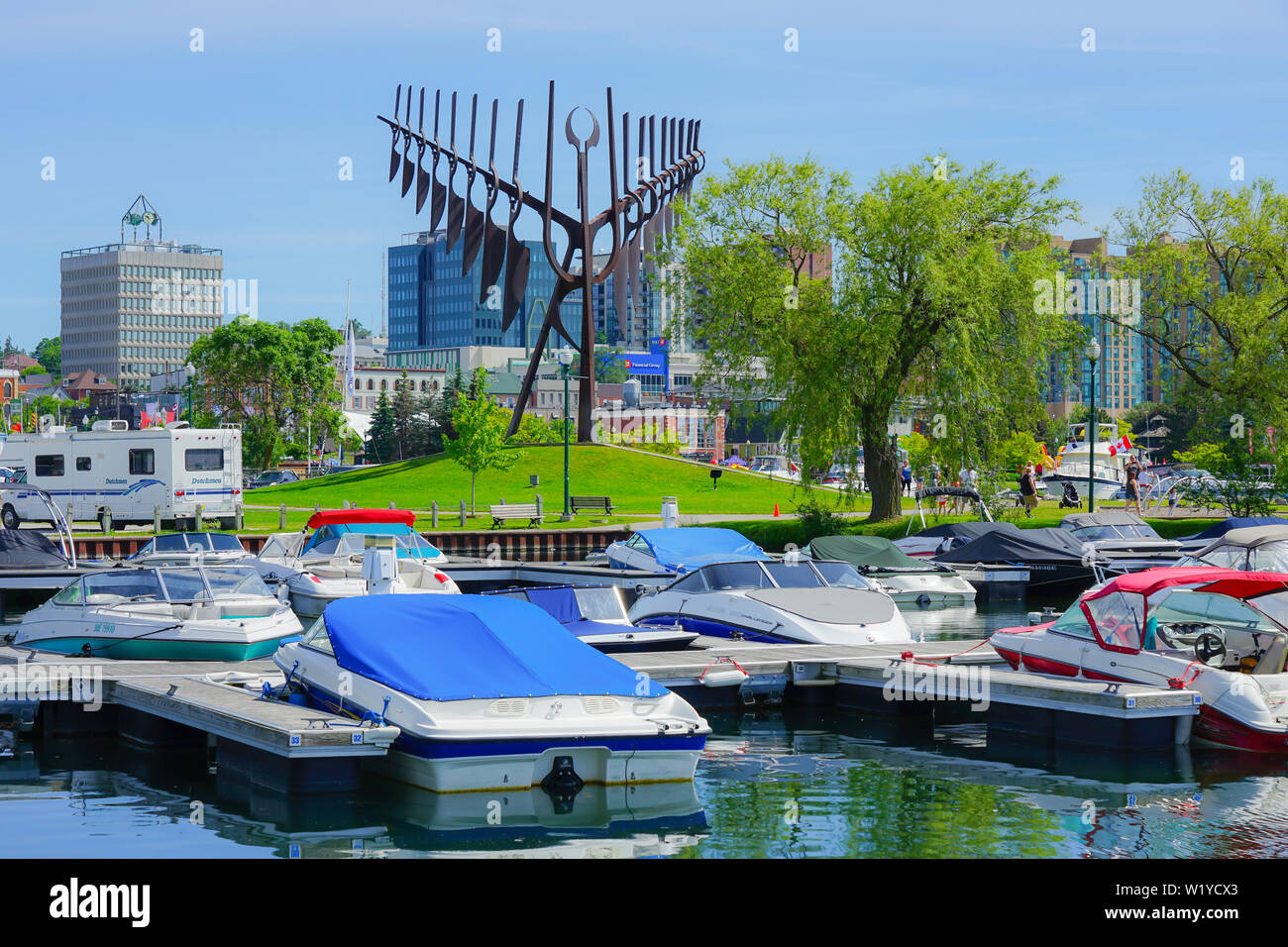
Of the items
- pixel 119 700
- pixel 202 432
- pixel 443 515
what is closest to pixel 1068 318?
pixel 443 515

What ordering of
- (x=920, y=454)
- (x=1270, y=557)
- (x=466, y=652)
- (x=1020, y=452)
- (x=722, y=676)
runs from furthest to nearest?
1. (x=1020, y=452)
2. (x=920, y=454)
3. (x=1270, y=557)
4. (x=722, y=676)
5. (x=466, y=652)

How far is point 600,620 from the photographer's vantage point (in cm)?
2270

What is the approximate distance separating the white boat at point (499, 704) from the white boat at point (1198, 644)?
249 inches

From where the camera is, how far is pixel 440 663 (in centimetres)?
1491

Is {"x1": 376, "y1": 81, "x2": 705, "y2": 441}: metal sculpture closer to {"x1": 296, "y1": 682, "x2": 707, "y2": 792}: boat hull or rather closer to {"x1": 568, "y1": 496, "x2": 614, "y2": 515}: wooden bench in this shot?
{"x1": 568, "y1": 496, "x2": 614, "y2": 515}: wooden bench

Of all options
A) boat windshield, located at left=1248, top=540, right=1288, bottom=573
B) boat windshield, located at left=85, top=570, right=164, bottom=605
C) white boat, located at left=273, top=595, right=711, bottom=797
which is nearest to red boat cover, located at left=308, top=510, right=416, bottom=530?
boat windshield, located at left=85, top=570, right=164, bottom=605

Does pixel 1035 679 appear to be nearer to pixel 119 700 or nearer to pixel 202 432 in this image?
pixel 119 700

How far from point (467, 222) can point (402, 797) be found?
60.6 m

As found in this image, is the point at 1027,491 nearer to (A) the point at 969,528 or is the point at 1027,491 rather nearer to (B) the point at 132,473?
(A) the point at 969,528

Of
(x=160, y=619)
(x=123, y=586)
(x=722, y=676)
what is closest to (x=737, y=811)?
(x=722, y=676)

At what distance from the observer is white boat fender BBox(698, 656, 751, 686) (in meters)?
19.9

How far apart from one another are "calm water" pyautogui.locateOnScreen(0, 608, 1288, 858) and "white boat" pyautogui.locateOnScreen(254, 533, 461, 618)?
34.9 feet

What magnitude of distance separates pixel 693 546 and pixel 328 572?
888cm

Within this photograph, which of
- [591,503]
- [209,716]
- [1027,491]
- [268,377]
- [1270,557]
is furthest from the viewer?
[268,377]
